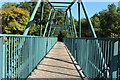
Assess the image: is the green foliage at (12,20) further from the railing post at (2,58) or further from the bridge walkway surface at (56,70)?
the railing post at (2,58)

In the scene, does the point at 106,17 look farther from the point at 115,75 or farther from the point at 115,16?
the point at 115,75

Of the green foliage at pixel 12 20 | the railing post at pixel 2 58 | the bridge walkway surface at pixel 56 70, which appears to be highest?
the green foliage at pixel 12 20

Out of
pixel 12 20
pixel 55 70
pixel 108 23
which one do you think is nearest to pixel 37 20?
pixel 12 20

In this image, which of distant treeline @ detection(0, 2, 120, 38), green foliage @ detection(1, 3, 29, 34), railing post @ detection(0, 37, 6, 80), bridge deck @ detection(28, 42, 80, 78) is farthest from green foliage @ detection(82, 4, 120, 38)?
railing post @ detection(0, 37, 6, 80)

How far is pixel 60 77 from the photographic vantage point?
5531 millimetres

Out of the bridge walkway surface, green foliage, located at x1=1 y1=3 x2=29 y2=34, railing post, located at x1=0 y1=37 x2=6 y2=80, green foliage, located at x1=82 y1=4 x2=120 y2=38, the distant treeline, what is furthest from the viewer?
green foliage, located at x1=82 y1=4 x2=120 y2=38

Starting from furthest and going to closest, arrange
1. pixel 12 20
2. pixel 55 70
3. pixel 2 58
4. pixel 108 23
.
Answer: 1. pixel 108 23
2. pixel 12 20
3. pixel 55 70
4. pixel 2 58

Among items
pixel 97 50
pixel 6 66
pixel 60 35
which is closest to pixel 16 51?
pixel 6 66

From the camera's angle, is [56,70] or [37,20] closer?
[56,70]

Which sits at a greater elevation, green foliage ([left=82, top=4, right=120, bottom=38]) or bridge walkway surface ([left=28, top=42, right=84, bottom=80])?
green foliage ([left=82, top=4, right=120, bottom=38])

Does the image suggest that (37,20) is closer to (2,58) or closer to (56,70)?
(56,70)

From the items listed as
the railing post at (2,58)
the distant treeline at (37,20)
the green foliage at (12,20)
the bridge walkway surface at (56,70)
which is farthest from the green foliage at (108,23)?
the railing post at (2,58)

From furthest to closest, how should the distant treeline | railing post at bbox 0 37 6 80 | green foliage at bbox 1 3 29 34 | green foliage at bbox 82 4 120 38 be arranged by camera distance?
green foliage at bbox 82 4 120 38 → the distant treeline → green foliage at bbox 1 3 29 34 → railing post at bbox 0 37 6 80

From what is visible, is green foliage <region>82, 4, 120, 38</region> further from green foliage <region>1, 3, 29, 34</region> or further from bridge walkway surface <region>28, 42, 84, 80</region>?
bridge walkway surface <region>28, 42, 84, 80</region>
